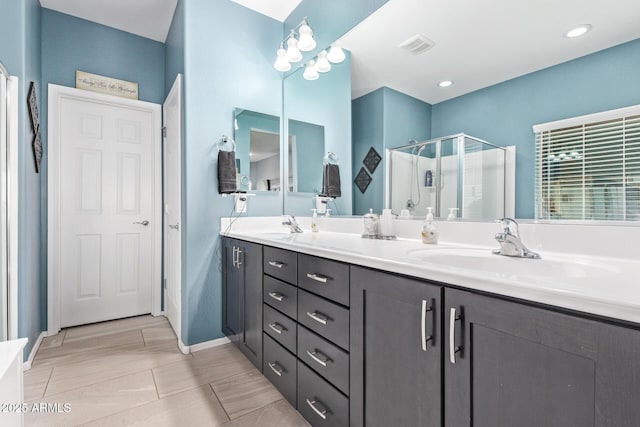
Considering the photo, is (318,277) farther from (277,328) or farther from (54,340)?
(54,340)

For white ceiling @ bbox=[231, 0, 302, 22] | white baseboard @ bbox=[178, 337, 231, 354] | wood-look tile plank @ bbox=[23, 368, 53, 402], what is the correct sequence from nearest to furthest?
wood-look tile plank @ bbox=[23, 368, 53, 402] → white baseboard @ bbox=[178, 337, 231, 354] → white ceiling @ bbox=[231, 0, 302, 22]

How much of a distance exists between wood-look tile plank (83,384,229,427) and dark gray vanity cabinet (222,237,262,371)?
32cm

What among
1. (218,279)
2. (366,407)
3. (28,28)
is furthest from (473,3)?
(28,28)

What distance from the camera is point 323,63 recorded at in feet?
A: 7.32

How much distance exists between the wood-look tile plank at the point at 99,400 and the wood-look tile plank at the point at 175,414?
0.06 metres

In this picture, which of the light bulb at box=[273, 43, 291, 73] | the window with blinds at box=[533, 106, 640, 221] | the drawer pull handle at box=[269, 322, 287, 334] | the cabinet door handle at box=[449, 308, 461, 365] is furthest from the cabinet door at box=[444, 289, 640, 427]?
the light bulb at box=[273, 43, 291, 73]

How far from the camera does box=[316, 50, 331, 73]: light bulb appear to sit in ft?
7.20

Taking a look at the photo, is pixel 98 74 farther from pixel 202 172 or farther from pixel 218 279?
pixel 218 279

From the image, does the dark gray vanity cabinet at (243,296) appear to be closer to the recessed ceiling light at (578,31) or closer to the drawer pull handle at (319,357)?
the drawer pull handle at (319,357)

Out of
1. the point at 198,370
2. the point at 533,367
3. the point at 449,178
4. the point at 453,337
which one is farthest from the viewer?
the point at 198,370

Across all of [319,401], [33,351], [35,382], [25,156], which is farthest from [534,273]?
[33,351]

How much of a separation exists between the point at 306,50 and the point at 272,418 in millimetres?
2404

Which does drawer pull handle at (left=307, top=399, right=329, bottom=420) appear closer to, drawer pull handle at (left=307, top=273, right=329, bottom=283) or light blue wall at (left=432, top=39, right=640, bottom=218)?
drawer pull handle at (left=307, top=273, right=329, bottom=283)

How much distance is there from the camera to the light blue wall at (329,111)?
6.72ft
